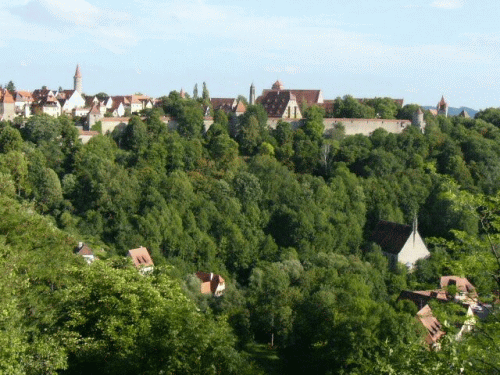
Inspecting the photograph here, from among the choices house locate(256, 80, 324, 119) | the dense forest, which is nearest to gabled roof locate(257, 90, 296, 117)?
house locate(256, 80, 324, 119)

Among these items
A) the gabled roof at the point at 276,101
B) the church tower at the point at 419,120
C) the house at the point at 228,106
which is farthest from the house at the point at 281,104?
the church tower at the point at 419,120

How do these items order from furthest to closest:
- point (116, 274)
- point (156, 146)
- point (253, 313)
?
point (156, 146) < point (253, 313) < point (116, 274)

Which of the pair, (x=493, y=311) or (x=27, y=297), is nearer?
(x=493, y=311)

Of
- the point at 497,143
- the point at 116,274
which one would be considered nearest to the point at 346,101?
the point at 497,143

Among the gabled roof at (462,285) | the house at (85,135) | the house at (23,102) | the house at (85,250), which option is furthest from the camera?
the house at (23,102)

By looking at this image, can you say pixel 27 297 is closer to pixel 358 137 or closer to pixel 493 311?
pixel 493 311

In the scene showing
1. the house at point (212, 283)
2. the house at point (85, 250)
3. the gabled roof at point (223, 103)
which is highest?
the gabled roof at point (223, 103)

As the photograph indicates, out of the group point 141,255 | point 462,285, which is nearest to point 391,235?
point 141,255

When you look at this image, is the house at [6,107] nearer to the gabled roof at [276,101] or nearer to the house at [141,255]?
the house at [141,255]
